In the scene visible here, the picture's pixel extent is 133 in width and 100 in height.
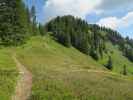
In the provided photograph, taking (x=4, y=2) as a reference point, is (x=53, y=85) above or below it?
below

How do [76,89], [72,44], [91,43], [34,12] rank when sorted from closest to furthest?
[76,89] < [34,12] < [72,44] < [91,43]

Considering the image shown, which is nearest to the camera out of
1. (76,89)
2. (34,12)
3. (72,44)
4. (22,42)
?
(76,89)

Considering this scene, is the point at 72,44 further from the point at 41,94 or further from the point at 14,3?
the point at 41,94

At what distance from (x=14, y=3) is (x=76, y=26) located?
5056 inches

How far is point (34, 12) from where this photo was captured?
14925 centimetres

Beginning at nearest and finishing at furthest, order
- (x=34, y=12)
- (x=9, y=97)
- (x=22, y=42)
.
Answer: (x=9, y=97) → (x=22, y=42) → (x=34, y=12)

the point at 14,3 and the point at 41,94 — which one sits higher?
the point at 14,3

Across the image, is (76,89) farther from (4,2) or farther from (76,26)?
(76,26)

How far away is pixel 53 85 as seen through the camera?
1014 inches

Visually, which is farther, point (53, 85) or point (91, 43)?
point (91, 43)

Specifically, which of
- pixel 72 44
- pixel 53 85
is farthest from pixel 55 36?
pixel 53 85

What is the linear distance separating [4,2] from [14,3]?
2630 mm

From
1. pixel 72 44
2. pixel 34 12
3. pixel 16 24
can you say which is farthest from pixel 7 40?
pixel 72 44

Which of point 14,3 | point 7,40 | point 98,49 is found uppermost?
point 14,3
